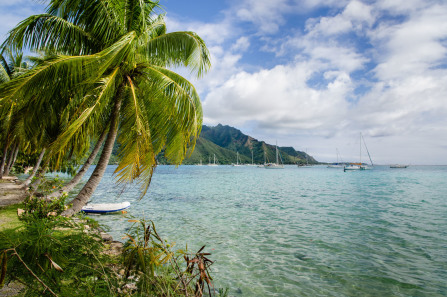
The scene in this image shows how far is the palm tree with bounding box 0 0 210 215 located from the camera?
6832 millimetres

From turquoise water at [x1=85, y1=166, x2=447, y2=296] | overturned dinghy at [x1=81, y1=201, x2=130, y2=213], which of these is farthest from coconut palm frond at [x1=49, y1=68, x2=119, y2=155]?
overturned dinghy at [x1=81, y1=201, x2=130, y2=213]

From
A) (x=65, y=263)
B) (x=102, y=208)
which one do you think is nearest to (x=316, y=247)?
(x=65, y=263)

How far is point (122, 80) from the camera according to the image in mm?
8055

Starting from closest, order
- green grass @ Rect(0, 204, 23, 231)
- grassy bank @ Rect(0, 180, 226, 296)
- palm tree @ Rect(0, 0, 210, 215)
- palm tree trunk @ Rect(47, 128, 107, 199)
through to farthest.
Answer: grassy bank @ Rect(0, 180, 226, 296) → palm tree @ Rect(0, 0, 210, 215) → green grass @ Rect(0, 204, 23, 231) → palm tree trunk @ Rect(47, 128, 107, 199)

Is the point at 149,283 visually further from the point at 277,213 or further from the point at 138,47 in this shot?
the point at 277,213

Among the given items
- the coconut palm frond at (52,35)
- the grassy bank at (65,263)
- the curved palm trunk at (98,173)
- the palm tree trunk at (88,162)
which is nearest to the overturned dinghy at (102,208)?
the palm tree trunk at (88,162)

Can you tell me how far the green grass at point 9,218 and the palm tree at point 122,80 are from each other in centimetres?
219

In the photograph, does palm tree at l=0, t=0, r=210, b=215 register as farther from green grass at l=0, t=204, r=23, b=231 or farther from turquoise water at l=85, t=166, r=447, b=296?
turquoise water at l=85, t=166, r=447, b=296

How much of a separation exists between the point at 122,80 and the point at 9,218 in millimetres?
6911

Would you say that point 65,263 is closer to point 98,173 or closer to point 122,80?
point 98,173

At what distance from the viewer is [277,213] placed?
57.0 ft

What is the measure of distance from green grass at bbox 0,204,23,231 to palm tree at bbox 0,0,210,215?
86.4 inches

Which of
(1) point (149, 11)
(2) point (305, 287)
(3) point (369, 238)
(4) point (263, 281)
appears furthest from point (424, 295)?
(1) point (149, 11)

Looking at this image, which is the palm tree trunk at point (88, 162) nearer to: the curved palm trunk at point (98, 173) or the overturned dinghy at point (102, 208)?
the curved palm trunk at point (98, 173)
